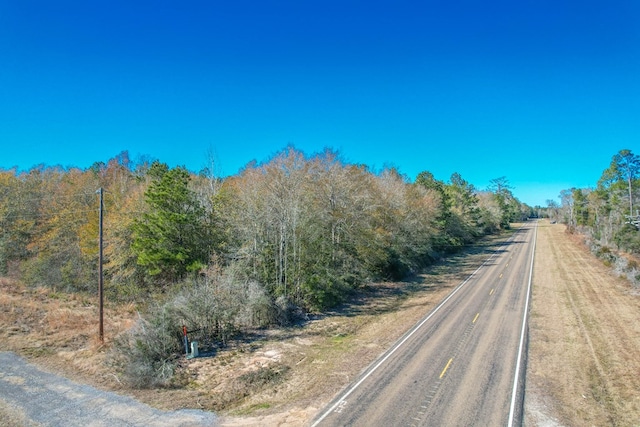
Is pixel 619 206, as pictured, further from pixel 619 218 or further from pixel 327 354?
pixel 327 354

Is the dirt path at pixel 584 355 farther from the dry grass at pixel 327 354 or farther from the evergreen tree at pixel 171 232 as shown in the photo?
the evergreen tree at pixel 171 232

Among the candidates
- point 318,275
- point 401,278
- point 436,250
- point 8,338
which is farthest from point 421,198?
point 8,338

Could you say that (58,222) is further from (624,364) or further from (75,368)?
(624,364)

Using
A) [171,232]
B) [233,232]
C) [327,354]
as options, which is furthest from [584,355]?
[171,232]

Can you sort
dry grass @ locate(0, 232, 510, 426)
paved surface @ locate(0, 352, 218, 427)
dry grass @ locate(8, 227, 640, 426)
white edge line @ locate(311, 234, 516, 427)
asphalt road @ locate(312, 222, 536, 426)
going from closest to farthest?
asphalt road @ locate(312, 222, 536, 426) < paved surface @ locate(0, 352, 218, 427) < white edge line @ locate(311, 234, 516, 427) < dry grass @ locate(8, 227, 640, 426) < dry grass @ locate(0, 232, 510, 426)

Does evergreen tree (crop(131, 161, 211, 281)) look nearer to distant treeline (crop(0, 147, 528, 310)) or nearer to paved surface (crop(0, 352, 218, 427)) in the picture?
distant treeline (crop(0, 147, 528, 310))

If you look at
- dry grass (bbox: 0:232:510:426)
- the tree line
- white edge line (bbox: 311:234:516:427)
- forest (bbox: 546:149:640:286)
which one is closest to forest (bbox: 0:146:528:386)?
dry grass (bbox: 0:232:510:426)
